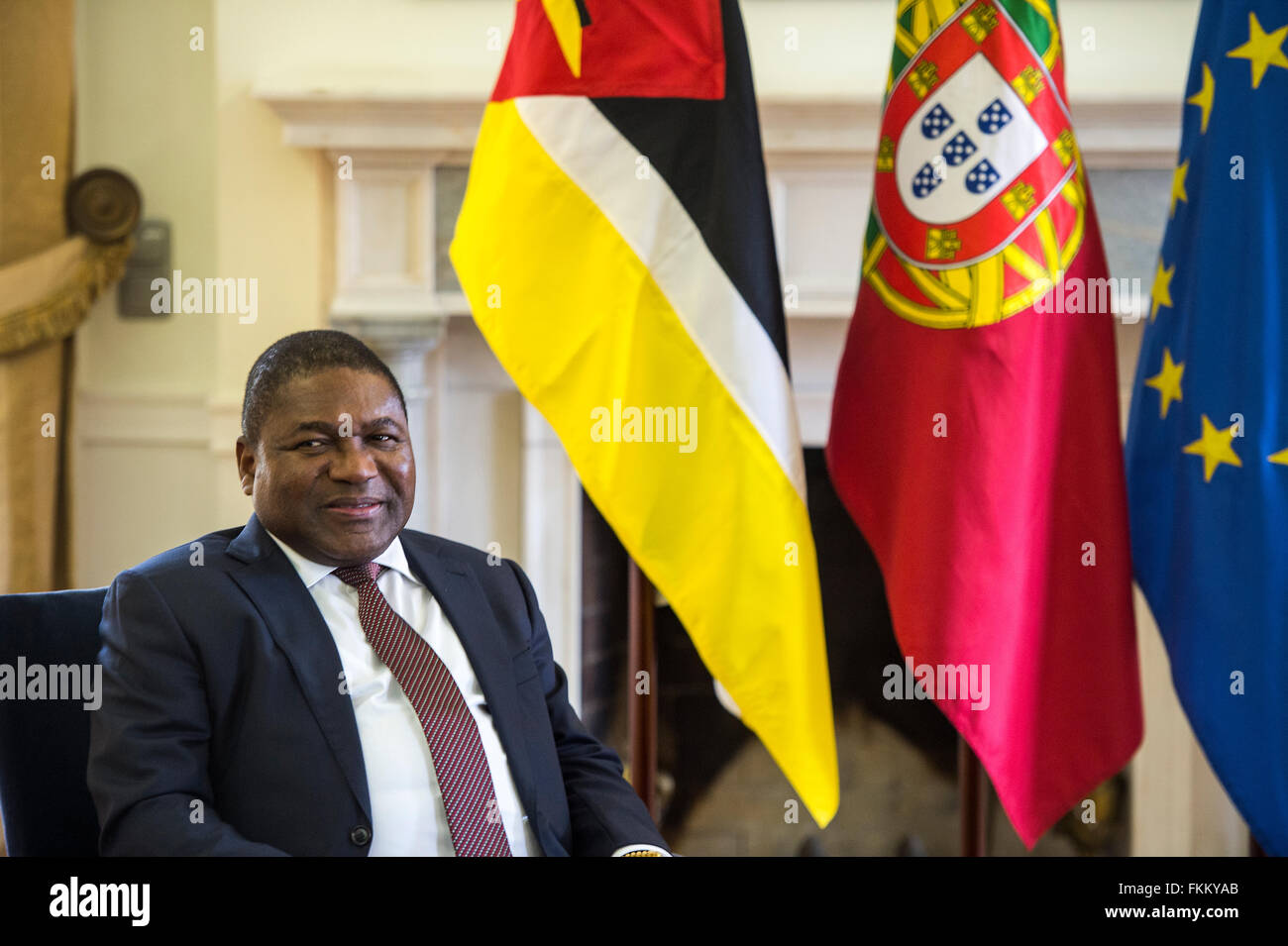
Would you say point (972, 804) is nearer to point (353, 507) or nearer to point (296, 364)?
point (353, 507)

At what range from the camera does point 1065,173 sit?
1613 millimetres

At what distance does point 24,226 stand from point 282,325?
596 millimetres

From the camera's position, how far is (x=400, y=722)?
1.22 m

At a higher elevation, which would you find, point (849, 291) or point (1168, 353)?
point (849, 291)

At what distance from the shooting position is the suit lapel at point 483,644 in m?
1.27

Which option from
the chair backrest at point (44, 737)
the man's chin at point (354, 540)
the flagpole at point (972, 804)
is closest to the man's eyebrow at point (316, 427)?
the man's chin at point (354, 540)

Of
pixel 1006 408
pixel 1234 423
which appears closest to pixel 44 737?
pixel 1006 408

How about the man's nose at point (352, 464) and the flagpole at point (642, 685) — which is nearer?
the man's nose at point (352, 464)

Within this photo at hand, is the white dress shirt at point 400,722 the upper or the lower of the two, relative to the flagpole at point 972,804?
upper

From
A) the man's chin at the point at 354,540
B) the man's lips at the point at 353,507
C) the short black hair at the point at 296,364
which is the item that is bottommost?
the man's chin at the point at 354,540

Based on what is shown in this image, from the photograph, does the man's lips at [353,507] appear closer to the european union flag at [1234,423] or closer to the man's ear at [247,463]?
the man's ear at [247,463]

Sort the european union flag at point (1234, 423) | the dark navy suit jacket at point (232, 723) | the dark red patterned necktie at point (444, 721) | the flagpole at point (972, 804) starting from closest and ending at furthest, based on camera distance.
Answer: the dark navy suit jacket at point (232, 723)
the dark red patterned necktie at point (444, 721)
the european union flag at point (1234, 423)
the flagpole at point (972, 804)
